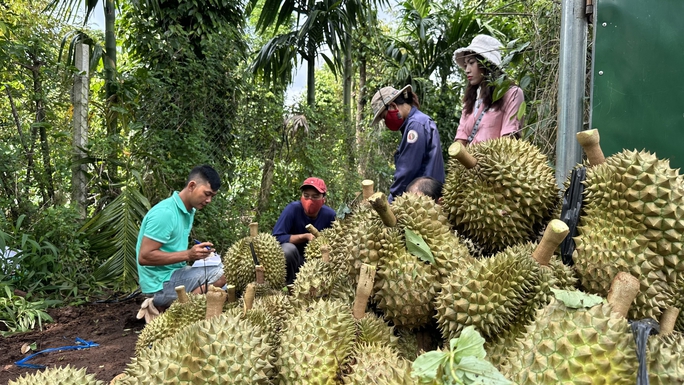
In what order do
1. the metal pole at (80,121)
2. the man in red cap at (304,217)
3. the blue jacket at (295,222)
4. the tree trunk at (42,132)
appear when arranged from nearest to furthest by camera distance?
the man in red cap at (304,217) → the blue jacket at (295,222) → the tree trunk at (42,132) → the metal pole at (80,121)

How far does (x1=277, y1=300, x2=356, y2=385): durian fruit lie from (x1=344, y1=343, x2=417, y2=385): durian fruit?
49 mm

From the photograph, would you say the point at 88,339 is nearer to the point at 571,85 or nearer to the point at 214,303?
the point at 214,303

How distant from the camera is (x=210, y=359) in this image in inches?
47.7

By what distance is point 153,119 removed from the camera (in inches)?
232

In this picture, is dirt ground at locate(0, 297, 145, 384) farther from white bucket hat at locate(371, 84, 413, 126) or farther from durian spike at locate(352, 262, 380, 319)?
white bucket hat at locate(371, 84, 413, 126)

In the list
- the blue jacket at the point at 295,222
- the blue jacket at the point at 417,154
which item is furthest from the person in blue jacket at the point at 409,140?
the blue jacket at the point at 295,222

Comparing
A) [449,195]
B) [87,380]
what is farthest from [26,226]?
[449,195]

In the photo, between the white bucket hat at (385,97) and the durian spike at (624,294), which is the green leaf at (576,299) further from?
the white bucket hat at (385,97)

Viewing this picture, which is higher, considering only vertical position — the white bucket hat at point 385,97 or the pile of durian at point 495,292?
the white bucket hat at point 385,97

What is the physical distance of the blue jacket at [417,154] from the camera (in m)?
3.27

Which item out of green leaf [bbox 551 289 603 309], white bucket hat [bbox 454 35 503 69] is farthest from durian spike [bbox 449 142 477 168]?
white bucket hat [bbox 454 35 503 69]

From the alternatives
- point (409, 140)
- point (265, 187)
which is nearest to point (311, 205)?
point (409, 140)

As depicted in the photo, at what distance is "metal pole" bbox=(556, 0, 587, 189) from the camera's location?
6.33ft

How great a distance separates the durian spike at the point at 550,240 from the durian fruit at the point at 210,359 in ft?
2.64
